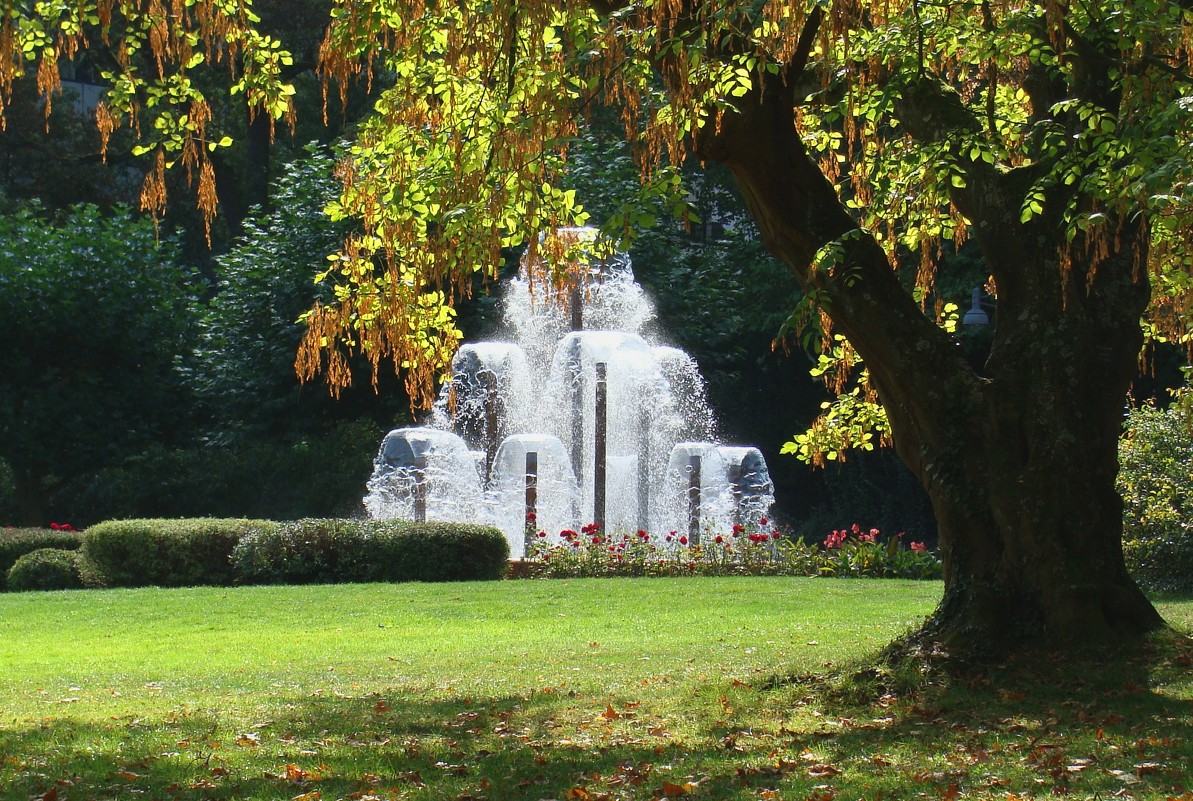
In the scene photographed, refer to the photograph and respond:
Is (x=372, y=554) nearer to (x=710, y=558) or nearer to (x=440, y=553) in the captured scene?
(x=440, y=553)

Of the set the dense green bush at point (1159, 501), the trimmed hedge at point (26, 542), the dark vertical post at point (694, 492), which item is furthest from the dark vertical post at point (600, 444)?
the trimmed hedge at point (26, 542)

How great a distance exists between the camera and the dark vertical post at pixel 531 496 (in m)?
18.8

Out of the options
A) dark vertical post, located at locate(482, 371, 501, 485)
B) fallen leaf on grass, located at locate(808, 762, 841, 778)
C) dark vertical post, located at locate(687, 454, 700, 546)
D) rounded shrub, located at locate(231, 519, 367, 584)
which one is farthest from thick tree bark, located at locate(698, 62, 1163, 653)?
dark vertical post, located at locate(482, 371, 501, 485)

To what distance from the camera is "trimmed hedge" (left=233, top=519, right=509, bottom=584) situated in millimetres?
17359

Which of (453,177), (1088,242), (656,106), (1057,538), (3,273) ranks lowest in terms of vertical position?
(1057,538)

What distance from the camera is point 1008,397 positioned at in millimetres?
8219

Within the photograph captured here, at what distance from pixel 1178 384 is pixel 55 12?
22.8 m

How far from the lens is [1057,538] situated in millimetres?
7934

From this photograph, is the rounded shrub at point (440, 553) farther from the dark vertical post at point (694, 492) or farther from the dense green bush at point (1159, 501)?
the dense green bush at point (1159, 501)

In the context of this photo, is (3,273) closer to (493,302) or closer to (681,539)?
(493,302)

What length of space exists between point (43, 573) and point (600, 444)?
7.41 m

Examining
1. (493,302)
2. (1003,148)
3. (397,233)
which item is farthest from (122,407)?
(1003,148)

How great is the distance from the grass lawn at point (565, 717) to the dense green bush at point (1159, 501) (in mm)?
2633

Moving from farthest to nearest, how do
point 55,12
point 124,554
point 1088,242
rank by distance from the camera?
point 124,554, point 55,12, point 1088,242
